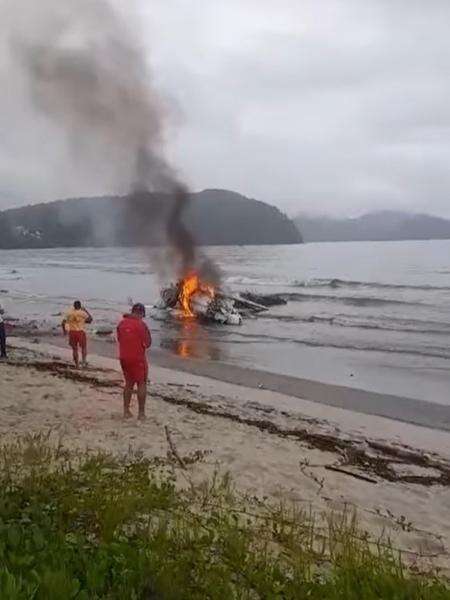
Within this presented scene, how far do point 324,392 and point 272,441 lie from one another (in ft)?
17.8

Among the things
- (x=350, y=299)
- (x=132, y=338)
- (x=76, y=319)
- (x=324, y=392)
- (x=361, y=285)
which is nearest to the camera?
(x=132, y=338)

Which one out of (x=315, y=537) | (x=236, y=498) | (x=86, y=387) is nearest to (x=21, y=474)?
(x=236, y=498)

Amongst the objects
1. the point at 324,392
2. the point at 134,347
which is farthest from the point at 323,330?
the point at 134,347

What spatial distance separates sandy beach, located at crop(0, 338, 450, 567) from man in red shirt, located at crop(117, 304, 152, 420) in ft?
1.93

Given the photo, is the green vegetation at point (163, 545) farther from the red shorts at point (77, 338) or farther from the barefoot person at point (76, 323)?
the red shorts at point (77, 338)

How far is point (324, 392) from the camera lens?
15062 mm

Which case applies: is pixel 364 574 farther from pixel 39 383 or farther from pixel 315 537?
pixel 39 383

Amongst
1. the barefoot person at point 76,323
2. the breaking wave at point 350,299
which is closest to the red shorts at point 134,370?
Result: the barefoot person at point 76,323

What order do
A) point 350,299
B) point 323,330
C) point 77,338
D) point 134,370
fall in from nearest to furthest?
point 134,370
point 77,338
point 323,330
point 350,299

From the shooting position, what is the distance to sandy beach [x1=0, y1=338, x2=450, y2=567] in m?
7.12

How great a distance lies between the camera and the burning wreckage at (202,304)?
97.3 feet

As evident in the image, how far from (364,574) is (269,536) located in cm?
131

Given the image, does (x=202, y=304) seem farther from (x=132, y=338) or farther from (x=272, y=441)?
(x=272, y=441)

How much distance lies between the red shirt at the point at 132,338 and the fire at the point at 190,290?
21.1 meters
